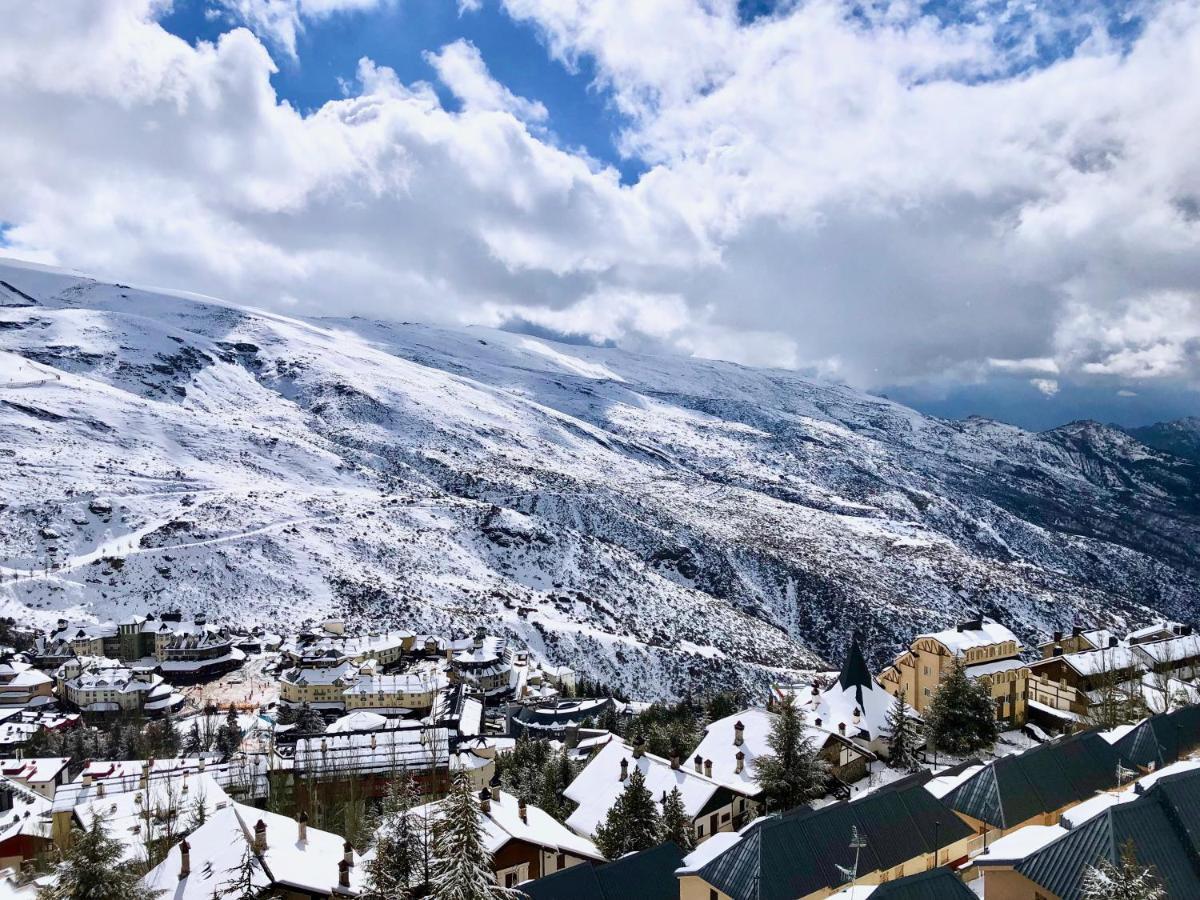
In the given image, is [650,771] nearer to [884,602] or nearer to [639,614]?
[639,614]

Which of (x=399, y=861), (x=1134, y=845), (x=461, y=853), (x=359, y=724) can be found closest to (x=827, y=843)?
(x=1134, y=845)

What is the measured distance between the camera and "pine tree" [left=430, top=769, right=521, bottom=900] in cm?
1371

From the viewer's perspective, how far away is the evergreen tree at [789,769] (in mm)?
35188

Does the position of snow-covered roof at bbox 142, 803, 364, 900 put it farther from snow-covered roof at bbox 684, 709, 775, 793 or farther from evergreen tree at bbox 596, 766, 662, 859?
snow-covered roof at bbox 684, 709, 775, 793

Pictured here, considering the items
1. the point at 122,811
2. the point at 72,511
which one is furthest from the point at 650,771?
the point at 72,511

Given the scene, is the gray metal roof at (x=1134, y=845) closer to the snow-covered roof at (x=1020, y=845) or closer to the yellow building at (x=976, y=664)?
the snow-covered roof at (x=1020, y=845)

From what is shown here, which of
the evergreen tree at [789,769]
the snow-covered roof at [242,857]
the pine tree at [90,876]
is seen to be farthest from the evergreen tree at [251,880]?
the evergreen tree at [789,769]

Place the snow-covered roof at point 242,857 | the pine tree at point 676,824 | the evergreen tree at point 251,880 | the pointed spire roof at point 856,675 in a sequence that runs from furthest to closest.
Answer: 1. the pointed spire roof at point 856,675
2. the pine tree at point 676,824
3. the snow-covered roof at point 242,857
4. the evergreen tree at point 251,880

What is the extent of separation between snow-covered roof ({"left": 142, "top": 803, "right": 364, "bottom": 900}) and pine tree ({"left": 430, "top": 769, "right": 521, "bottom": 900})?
43.2 ft

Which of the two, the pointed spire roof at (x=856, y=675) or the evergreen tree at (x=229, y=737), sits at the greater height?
the pointed spire roof at (x=856, y=675)

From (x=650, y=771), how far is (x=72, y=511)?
12105 cm

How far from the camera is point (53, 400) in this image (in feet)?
584

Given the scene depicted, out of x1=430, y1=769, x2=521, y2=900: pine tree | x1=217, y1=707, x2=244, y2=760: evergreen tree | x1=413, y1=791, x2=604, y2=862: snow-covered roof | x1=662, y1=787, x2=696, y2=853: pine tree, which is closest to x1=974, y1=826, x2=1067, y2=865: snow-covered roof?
x1=662, y1=787, x2=696, y2=853: pine tree

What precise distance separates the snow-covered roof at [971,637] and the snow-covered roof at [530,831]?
27.6 meters
